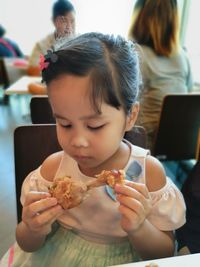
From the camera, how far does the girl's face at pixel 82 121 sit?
27.0 inches

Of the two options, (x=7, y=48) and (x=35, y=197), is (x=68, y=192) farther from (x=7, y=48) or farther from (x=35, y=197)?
(x=7, y=48)

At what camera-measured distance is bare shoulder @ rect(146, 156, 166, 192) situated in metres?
0.83

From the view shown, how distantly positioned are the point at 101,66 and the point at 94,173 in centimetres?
33

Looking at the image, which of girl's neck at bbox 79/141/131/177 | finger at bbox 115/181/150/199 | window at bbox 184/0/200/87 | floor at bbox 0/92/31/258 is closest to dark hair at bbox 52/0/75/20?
floor at bbox 0/92/31/258

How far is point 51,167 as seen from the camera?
904 millimetres

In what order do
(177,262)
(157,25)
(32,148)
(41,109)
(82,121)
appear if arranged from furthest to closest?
(157,25), (41,109), (32,148), (82,121), (177,262)

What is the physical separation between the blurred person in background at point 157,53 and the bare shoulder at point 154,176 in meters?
1.03

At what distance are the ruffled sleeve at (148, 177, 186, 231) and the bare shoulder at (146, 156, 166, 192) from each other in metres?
0.02

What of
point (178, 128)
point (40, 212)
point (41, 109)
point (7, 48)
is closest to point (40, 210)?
point (40, 212)

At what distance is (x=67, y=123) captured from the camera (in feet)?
2.34

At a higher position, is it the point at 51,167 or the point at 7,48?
the point at 51,167

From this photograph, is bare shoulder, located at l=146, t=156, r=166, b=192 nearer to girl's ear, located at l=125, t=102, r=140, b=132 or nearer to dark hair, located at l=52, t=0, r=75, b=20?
girl's ear, located at l=125, t=102, r=140, b=132

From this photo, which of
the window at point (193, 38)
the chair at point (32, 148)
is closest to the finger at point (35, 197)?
the chair at point (32, 148)

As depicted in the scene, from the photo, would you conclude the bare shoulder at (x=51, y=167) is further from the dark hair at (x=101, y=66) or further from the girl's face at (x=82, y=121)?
the dark hair at (x=101, y=66)
